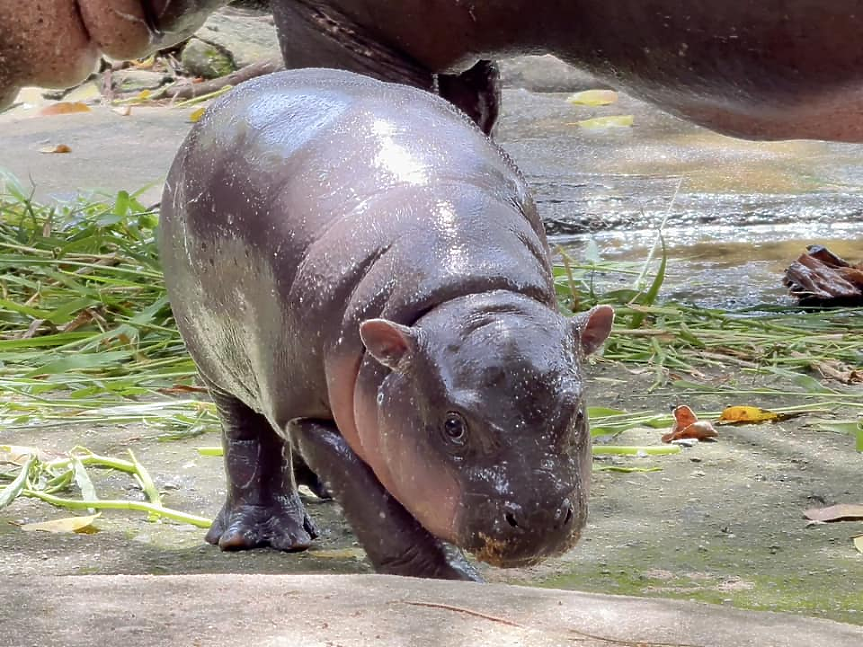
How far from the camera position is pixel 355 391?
7.97 ft

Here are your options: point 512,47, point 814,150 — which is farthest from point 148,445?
point 814,150

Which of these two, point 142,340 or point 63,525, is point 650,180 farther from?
point 63,525

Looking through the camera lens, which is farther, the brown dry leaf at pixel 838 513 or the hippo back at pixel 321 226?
the brown dry leaf at pixel 838 513

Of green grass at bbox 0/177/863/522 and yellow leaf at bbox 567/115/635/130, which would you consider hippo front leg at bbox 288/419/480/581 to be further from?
yellow leaf at bbox 567/115/635/130

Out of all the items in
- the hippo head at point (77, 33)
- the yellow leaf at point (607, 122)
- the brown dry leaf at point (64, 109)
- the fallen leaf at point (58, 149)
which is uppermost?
the hippo head at point (77, 33)

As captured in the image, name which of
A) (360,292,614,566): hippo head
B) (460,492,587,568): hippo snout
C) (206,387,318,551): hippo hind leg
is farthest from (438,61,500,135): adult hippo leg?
(460,492,587,568): hippo snout

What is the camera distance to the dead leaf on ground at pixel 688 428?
354 cm

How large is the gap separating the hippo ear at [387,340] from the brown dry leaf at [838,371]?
2.01m

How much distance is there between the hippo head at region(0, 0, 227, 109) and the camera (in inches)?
158

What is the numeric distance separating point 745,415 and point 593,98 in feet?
18.0

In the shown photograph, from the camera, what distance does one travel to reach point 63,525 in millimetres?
2936

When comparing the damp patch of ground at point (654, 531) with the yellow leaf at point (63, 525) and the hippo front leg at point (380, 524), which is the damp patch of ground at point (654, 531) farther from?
the hippo front leg at point (380, 524)

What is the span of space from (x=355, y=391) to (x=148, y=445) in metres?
1.19

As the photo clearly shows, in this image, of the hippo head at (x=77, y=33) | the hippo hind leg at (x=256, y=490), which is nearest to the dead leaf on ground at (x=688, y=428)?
the hippo hind leg at (x=256, y=490)
